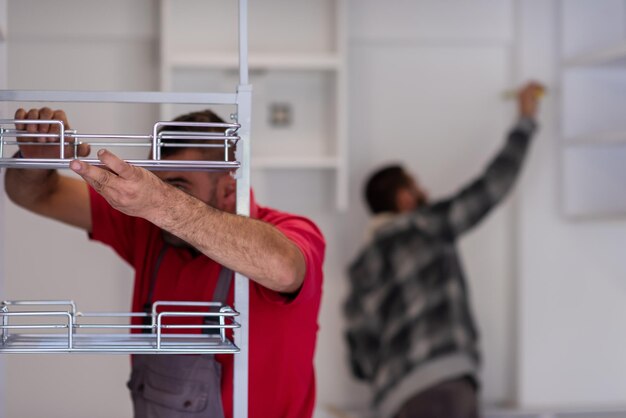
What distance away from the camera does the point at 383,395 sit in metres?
2.96

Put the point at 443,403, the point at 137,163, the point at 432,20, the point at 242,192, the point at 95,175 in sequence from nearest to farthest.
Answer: the point at 95,175
the point at 137,163
the point at 242,192
the point at 443,403
the point at 432,20

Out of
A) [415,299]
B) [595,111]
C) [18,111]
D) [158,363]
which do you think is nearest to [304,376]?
[158,363]

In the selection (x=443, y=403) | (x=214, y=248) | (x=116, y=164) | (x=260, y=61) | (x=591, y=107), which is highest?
(x=260, y=61)

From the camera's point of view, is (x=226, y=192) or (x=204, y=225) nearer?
(x=204, y=225)

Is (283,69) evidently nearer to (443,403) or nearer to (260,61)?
(260,61)

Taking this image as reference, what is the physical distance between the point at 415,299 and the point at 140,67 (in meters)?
1.20

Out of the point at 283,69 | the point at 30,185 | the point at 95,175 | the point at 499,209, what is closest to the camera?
the point at 95,175

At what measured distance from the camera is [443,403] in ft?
9.46

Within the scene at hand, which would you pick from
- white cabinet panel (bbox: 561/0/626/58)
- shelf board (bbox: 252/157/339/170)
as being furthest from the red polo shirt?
white cabinet panel (bbox: 561/0/626/58)

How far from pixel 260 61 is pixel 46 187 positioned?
4.58 ft

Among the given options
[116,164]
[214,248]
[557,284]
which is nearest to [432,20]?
[557,284]

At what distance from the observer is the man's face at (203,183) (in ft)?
4.86

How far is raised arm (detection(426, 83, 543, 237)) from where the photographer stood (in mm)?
2969

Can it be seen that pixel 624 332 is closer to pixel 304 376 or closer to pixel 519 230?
pixel 519 230
